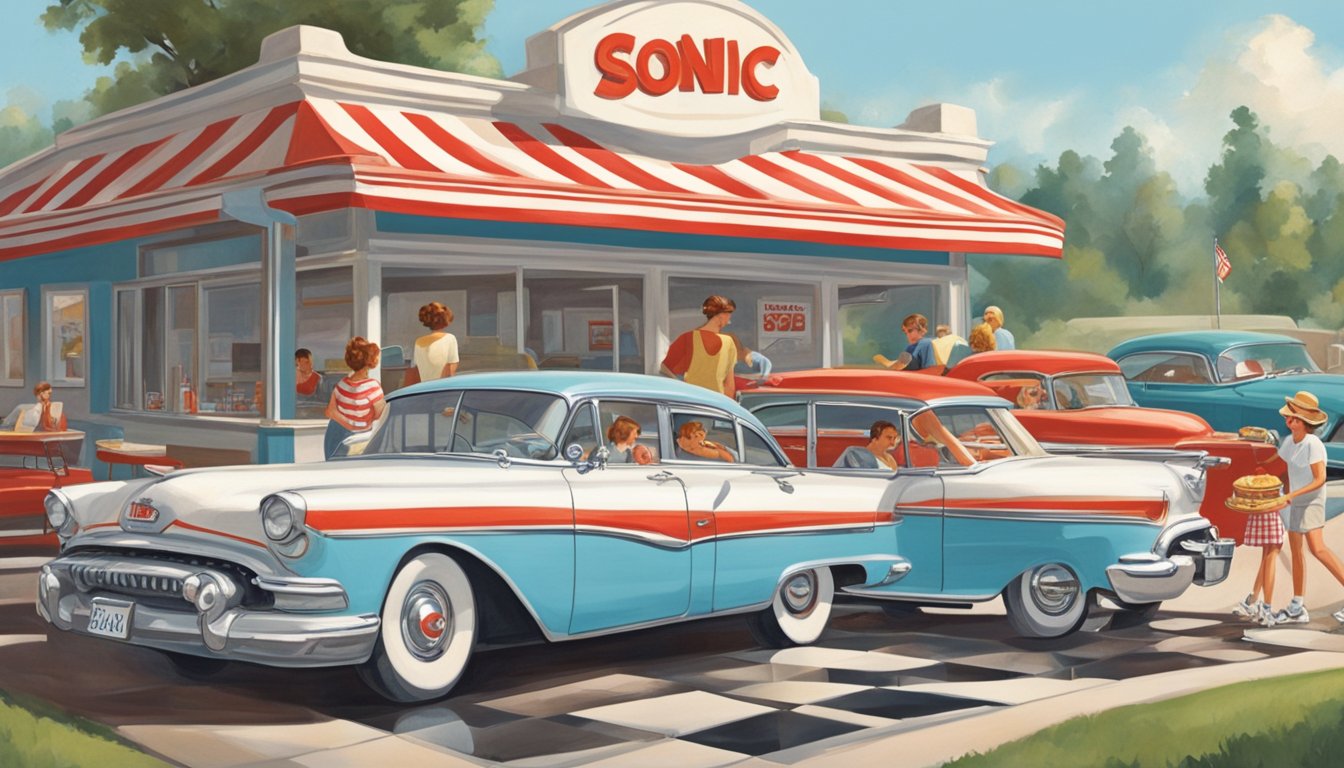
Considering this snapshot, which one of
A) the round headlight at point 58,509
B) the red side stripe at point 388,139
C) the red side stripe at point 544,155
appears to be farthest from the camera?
the red side stripe at point 544,155

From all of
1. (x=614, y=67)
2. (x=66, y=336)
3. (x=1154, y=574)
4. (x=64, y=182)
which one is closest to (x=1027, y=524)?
(x=1154, y=574)

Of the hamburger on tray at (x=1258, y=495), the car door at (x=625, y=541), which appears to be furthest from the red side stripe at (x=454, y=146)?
the hamburger on tray at (x=1258, y=495)

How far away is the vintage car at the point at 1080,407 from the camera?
11656mm

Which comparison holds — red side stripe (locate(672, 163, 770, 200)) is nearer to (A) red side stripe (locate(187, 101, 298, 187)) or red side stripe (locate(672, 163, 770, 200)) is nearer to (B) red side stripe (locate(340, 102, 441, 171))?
(B) red side stripe (locate(340, 102, 441, 171))

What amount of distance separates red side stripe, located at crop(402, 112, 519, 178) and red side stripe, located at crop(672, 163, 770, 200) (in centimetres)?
244

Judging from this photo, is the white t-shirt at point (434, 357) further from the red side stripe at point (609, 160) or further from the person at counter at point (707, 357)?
the red side stripe at point (609, 160)

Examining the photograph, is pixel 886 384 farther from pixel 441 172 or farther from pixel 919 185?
pixel 919 185

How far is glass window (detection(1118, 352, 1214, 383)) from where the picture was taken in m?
15.0

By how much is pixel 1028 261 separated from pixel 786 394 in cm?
6339

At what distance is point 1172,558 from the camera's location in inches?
318

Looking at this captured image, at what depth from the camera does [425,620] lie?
630 centimetres

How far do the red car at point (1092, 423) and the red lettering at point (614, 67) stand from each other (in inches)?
170

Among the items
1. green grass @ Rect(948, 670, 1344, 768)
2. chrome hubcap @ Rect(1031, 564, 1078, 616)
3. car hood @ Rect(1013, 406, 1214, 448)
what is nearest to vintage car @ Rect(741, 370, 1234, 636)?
chrome hubcap @ Rect(1031, 564, 1078, 616)

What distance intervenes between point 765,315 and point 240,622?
34.4 ft
